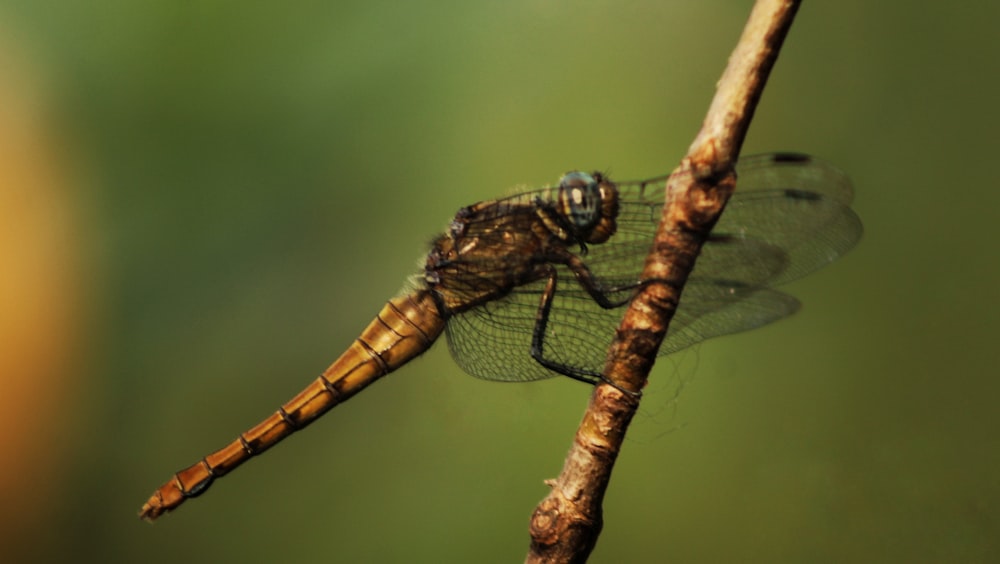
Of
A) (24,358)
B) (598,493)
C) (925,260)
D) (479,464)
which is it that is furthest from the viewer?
(24,358)

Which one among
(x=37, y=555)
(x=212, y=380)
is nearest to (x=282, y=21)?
(x=212, y=380)

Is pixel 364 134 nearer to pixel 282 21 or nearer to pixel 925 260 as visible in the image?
pixel 282 21

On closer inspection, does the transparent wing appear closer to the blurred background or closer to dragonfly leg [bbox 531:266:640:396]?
dragonfly leg [bbox 531:266:640:396]

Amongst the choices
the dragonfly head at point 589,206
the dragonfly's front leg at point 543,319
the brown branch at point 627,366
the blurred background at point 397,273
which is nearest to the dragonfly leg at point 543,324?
the dragonfly's front leg at point 543,319

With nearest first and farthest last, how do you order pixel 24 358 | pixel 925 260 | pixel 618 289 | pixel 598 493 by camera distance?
pixel 598 493, pixel 618 289, pixel 925 260, pixel 24 358

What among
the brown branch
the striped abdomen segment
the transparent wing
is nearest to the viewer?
the brown branch

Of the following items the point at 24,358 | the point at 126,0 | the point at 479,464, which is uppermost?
the point at 126,0

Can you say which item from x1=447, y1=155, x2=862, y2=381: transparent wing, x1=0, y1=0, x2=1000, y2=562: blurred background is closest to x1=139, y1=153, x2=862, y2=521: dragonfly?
x1=447, y1=155, x2=862, y2=381: transparent wing
